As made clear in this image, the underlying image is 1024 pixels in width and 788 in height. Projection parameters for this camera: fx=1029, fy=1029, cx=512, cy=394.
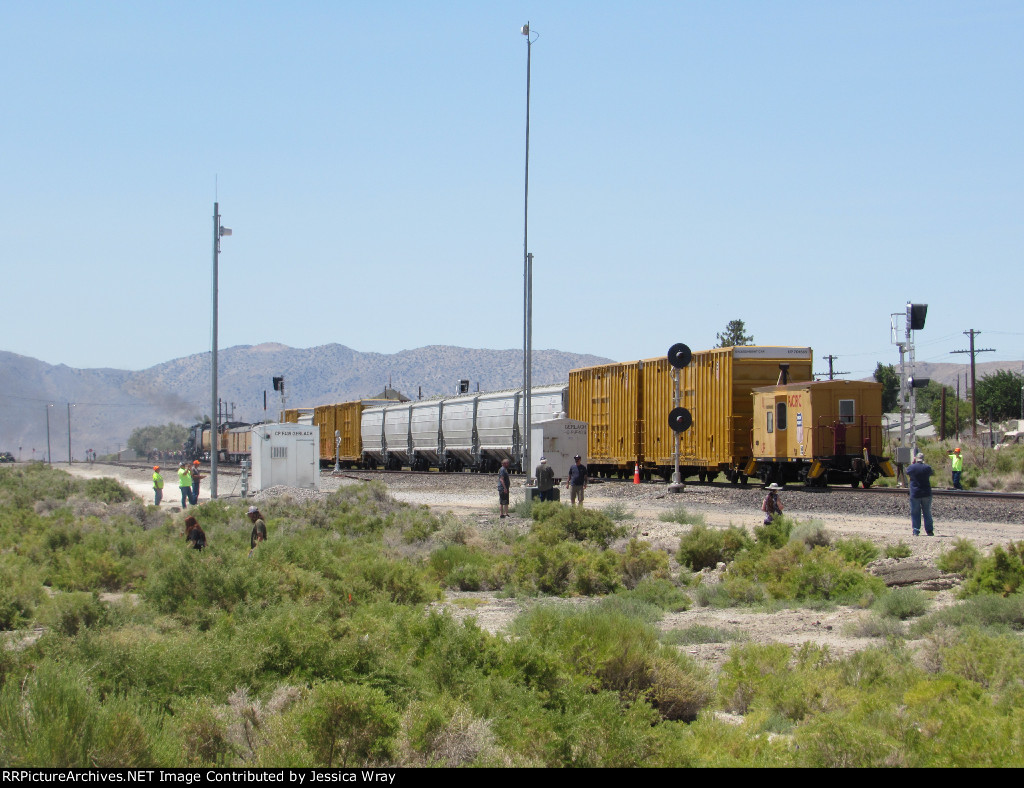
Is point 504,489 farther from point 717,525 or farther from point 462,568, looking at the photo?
point 462,568

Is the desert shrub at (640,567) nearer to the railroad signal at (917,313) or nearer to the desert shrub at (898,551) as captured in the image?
the desert shrub at (898,551)

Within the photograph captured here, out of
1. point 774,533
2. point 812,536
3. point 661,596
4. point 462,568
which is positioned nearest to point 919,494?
point 812,536

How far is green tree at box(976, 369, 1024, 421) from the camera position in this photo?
338 ft

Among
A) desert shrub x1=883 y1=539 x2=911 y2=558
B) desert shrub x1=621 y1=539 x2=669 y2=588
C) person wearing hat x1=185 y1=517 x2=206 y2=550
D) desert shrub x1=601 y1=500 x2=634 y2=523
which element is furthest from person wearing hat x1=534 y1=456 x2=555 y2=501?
desert shrub x1=883 y1=539 x2=911 y2=558

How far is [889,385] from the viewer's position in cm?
10938

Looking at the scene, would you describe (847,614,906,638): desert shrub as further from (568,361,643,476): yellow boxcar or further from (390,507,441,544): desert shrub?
(568,361,643,476): yellow boxcar

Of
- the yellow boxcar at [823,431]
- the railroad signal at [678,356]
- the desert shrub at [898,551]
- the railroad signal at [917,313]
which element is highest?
the railroad signal at [917,313]

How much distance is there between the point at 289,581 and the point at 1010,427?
81.6 meters

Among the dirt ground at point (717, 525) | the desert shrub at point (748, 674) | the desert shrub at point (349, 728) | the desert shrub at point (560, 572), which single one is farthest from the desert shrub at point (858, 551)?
the desert shrub at point (349, 728)

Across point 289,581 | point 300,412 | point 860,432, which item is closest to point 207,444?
point 300,412

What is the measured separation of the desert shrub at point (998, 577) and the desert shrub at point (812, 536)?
4.04m

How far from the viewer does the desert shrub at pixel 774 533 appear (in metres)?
16.0

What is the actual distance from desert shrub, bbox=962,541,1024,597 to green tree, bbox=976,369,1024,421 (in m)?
98.5

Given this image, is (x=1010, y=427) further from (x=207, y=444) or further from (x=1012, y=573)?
(x=1012, y=573)
